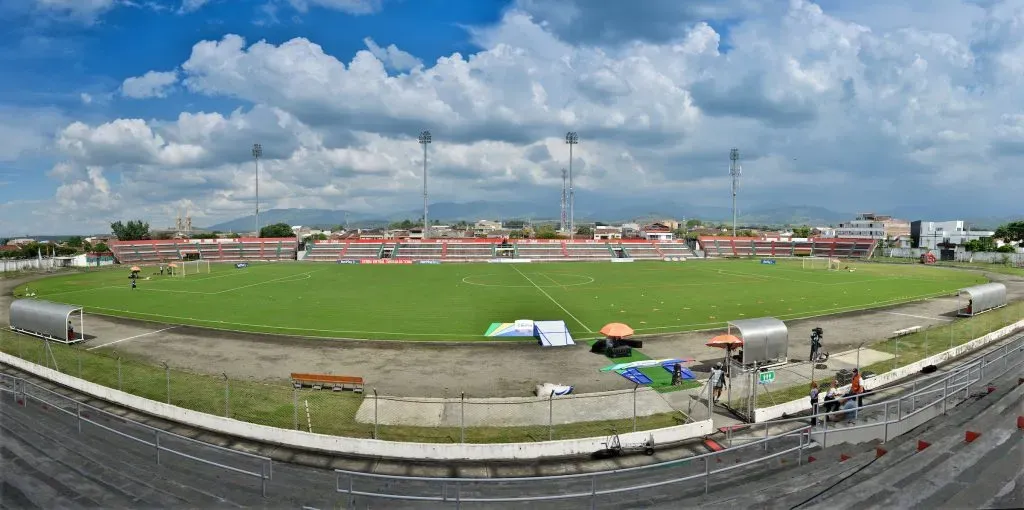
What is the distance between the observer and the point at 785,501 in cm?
1098

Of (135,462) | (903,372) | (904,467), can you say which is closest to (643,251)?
(903,372)

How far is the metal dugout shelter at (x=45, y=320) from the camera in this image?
94.6 feet

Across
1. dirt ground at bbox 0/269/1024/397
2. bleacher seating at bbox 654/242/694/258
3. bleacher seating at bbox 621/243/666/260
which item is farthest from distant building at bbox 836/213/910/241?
dirt ground at bbox 0/269/1024/397

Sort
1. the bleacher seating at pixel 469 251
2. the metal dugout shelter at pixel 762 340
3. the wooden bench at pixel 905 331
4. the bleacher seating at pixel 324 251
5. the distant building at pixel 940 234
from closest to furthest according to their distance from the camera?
the metal dugout shelter at pixel 762 340, the wooden bench at pixel 905 331, the bleacher seating at pixel 469 251, the bleacher seating at pixel 324 251, the distant building at pixel 940 234

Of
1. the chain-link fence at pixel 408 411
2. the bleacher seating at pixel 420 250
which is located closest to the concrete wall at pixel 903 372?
the chain-link fence at pixel 408 411

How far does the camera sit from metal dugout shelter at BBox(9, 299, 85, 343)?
28.8 m

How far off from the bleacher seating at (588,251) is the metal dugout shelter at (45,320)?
8592cm

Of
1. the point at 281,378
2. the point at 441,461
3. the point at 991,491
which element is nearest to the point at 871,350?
the point at 991,491

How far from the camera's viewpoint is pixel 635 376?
22.2 m

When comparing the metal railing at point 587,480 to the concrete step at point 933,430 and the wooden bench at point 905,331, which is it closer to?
the concrete step at point 933,430

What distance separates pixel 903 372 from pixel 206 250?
115 m

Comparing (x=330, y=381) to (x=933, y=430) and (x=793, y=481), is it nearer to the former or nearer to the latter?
(x=793, y=481)

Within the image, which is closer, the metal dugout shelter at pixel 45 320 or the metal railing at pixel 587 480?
the metal railing at pixel 587 480

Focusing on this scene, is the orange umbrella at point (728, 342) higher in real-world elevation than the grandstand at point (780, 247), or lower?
lower
